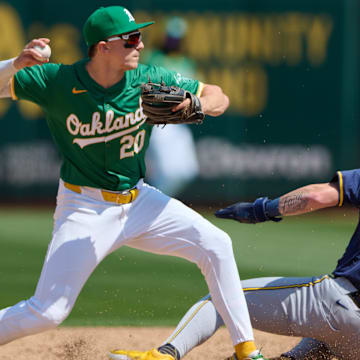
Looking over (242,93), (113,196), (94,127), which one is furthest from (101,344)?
(242,93)

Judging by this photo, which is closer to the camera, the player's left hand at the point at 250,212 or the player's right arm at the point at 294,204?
the player's right arm at the point at 294,204

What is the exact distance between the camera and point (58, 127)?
4273mm

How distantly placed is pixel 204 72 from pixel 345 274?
7.55m

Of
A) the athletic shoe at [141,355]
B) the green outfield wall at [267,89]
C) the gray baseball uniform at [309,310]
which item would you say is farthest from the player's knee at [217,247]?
the green outfield wall at [267,89]

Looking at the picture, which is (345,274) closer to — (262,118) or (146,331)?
(146,331)

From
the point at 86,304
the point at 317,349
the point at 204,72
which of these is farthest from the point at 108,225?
the point at 204,72

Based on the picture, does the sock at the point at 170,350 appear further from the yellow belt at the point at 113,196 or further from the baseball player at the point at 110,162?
the yellow belt at the point at 113,196

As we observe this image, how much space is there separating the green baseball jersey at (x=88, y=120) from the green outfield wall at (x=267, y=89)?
280 inches

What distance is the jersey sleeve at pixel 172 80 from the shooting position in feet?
14.6

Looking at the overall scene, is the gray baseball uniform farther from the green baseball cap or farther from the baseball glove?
the green baseball cap

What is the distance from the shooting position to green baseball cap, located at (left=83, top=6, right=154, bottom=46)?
4211 mm

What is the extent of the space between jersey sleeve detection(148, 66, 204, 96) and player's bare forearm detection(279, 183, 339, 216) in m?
0.85

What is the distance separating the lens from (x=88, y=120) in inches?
166

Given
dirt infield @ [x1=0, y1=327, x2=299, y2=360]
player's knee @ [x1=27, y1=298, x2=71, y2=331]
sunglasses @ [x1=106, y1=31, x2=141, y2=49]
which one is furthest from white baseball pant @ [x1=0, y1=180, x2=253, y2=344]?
dirt infield @ [x1=0, y1=327, x2=299, y2=360]
